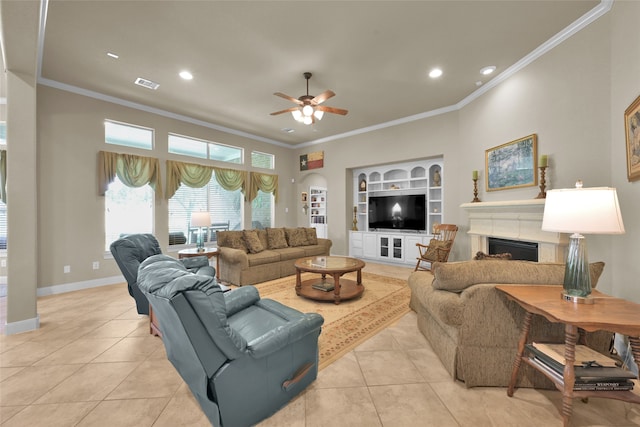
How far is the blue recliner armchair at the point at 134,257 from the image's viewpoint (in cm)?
280

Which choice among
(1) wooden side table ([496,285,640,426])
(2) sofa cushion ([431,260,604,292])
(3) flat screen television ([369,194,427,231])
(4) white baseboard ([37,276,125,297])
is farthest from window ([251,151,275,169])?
(1) wooden side table ([496,285,640,426])

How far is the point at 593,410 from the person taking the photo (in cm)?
168

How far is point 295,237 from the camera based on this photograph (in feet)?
18.6

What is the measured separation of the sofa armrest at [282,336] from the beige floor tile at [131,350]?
4.88 feet

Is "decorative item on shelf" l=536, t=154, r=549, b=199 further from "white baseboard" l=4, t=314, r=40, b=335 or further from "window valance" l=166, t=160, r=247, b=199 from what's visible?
"white baseboard" l=4, t=314, r=40, b=335

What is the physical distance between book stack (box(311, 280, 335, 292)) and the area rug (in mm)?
200

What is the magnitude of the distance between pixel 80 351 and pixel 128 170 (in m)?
3.31

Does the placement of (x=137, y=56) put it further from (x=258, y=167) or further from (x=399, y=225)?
(x=399, y=225)

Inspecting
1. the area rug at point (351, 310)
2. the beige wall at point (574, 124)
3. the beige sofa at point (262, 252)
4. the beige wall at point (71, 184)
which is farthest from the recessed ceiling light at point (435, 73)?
the beige wall at point (71, 184)

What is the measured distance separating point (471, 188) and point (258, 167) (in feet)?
16.4

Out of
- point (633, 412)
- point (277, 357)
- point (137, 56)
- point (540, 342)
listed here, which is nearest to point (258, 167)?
point (137, 56)

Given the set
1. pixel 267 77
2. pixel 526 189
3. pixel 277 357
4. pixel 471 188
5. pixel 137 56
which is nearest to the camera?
pixel 277 357

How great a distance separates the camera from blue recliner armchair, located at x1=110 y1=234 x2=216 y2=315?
2799mm

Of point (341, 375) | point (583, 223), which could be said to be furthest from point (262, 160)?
point (583, 223)
